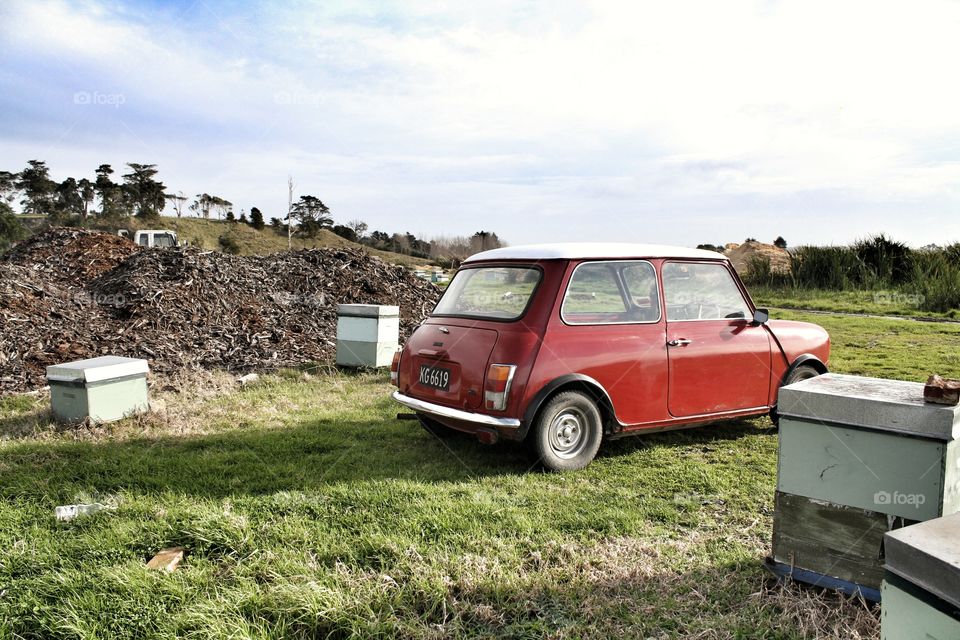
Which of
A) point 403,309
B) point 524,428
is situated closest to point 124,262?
point 403,309

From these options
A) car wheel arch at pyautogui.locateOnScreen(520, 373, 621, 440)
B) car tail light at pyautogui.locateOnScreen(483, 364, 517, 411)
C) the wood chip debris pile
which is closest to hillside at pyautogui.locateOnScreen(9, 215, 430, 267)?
the wood chip debris pile

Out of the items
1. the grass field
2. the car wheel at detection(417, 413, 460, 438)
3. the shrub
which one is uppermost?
the shrub

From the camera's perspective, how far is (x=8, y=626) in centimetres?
313

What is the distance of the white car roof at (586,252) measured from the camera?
5.33 metres

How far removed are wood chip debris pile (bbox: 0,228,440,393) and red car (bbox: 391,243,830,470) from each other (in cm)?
525

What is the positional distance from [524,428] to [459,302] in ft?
4.84

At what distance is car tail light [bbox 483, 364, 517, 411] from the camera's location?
4816 mm

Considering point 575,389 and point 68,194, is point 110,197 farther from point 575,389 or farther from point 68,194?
point 575,389

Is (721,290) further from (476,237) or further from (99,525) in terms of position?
(476,237)

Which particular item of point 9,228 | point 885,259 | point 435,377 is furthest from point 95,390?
point 9,228

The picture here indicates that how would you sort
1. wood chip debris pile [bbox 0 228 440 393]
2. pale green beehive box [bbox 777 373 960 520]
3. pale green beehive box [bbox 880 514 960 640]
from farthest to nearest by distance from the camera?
wood chip debris pile [bbox 0 228 440 393], pale green beehive box [bbox 777 373 960 520], pale green beehive box [bbox 880 514 960 640]

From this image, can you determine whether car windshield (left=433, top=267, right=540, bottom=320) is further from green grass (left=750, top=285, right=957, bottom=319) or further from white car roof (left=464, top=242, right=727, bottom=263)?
green grass (left=750, top=285, right=957, bottom=319)

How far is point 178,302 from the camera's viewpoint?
11383mm

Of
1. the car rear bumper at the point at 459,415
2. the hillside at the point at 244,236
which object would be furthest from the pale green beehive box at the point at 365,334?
the hillside at the point at 244,236
